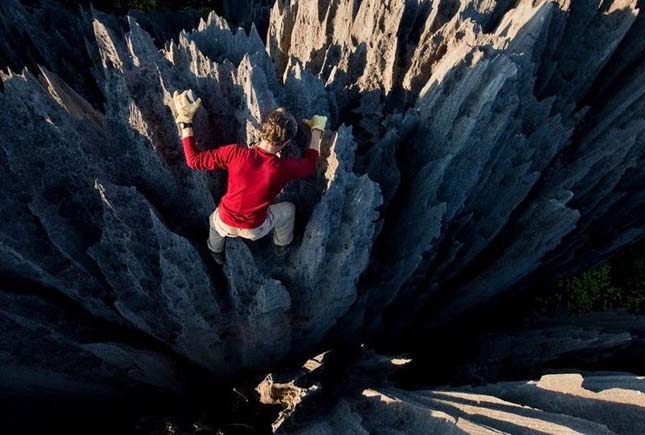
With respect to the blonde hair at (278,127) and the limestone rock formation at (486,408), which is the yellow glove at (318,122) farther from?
the limestone rock formation at (486,408)

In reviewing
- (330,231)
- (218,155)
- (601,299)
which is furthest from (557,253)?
(218,155)

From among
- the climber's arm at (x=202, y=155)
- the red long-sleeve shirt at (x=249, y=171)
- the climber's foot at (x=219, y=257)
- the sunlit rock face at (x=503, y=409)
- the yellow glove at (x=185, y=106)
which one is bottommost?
the sunlit rock face at (x=503, y=409)

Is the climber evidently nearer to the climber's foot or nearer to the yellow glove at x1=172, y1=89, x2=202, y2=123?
the yellow glove at x1=172, y1=89, x2=202, y2=123

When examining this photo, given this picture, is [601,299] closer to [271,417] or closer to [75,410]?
[271,417]

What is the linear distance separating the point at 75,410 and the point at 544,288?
584 centimetres

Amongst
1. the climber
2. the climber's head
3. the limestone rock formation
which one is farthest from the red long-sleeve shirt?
the limestone rock formation

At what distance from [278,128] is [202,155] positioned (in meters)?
0.66

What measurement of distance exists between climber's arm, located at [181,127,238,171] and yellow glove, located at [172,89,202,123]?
87 mm

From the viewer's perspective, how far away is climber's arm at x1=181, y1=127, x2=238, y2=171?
3.87m

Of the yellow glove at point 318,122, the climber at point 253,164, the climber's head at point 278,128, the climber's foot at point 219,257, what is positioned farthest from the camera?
the climber's foot at point 219,257

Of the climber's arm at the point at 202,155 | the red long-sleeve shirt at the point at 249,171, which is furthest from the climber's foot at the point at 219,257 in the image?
the climber's arm at the point at 202,155

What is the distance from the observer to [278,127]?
145 inches

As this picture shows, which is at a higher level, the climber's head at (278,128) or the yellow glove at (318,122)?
the yellow glove at (318,122)

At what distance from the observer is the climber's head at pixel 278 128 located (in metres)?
3.67
